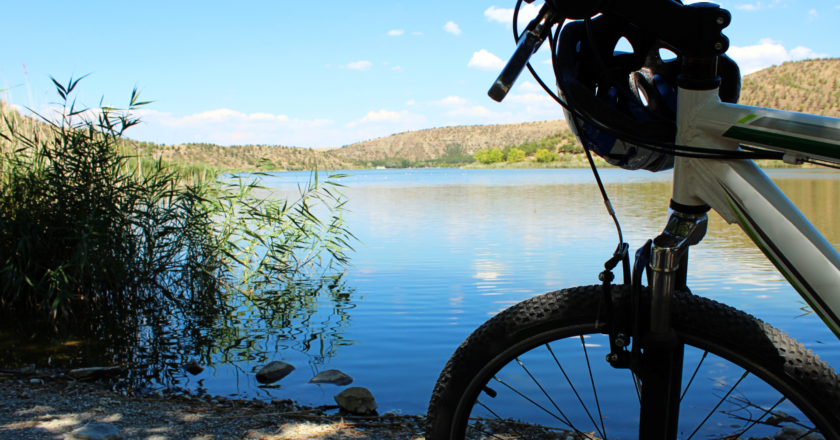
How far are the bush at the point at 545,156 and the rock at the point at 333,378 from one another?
63803 mm

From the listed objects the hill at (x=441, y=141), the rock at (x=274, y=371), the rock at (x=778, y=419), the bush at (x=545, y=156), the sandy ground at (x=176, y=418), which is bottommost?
the rock at (x=274, y=371)

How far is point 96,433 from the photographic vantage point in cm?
251

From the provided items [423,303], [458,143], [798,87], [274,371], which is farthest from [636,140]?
[458,143]

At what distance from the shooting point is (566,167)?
5925 cm

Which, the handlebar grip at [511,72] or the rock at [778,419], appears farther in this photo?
the rock at [778,419]

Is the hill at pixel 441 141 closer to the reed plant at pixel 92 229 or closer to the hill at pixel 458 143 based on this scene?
the hill at pixel 458 143

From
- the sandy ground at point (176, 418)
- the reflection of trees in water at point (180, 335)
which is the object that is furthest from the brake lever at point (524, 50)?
the reflection of trees in water at point (180, 335)

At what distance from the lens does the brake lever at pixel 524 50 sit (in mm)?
1134

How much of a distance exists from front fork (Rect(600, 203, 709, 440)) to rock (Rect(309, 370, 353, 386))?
8.67 feet

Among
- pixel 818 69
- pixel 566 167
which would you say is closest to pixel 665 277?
pixel 566 167

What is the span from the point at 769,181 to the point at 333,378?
10.2 feet

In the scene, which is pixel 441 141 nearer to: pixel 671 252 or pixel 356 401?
pixel 356 401

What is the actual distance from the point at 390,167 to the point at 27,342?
104728mm

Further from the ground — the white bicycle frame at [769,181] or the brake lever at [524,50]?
the brake lever at [524,50]
